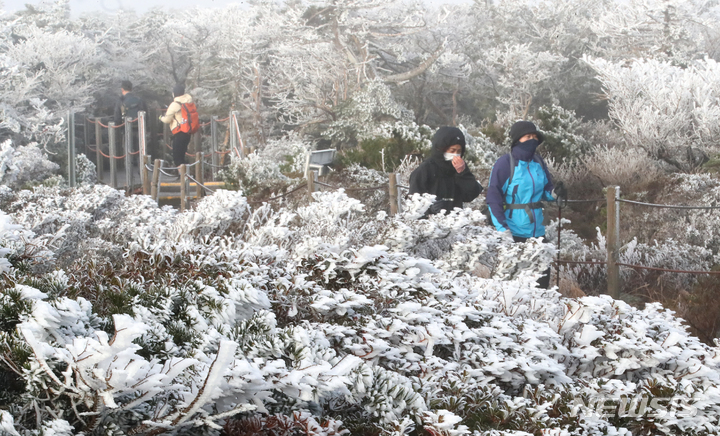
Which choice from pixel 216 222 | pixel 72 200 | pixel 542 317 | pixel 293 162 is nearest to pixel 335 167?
pixel 293 162

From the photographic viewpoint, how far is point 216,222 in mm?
4922

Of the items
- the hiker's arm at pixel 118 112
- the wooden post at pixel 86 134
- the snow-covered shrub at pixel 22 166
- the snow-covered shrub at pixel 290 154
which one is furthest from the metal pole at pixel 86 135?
the snow-covered shrub at pixel 290 154

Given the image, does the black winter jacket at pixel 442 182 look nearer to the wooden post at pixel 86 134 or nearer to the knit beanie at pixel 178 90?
the knit beanie at pixel 178 90

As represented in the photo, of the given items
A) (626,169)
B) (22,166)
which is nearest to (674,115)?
(626,169)

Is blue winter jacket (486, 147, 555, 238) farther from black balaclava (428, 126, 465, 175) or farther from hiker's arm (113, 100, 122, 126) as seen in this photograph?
hiker's arm (113, 100, 122, 126)

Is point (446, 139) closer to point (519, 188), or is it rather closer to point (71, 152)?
point (519, 188)

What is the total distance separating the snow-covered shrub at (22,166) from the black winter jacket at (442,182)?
8.80 meters

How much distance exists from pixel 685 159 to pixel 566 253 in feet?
13.9

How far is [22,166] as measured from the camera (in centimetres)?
1209

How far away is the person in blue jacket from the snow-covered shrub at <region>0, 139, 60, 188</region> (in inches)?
370

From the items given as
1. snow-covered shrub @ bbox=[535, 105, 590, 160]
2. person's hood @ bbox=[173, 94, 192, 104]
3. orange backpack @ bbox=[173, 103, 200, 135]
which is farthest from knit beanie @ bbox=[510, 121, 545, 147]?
person's hood @ bbox=[173, 94, 192, 104]

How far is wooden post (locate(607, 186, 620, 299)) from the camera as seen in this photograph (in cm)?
555

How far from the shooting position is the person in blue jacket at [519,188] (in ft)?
15.8

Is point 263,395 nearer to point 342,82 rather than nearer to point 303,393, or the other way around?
point 303,393
